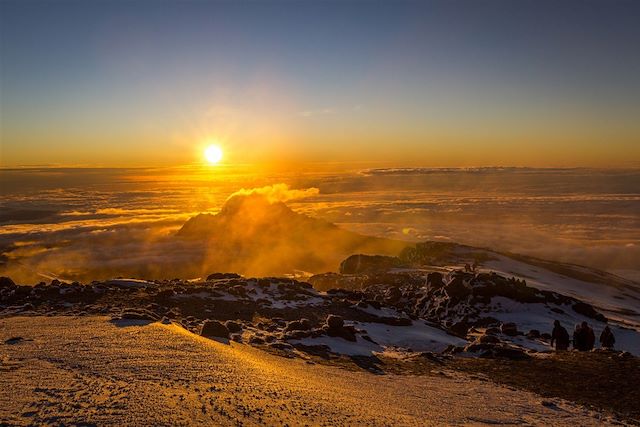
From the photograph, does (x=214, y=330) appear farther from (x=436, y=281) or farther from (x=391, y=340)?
(x=436, y=281)

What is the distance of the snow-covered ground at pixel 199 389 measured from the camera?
8.64m

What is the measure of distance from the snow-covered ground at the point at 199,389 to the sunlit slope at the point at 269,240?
3693 inches

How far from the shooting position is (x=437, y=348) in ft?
73.9

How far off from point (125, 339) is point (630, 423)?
570 inches

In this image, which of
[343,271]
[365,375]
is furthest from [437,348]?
[343,271]

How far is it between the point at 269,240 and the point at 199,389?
143 meters

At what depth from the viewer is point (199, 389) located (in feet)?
32.6

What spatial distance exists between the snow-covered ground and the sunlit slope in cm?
9379

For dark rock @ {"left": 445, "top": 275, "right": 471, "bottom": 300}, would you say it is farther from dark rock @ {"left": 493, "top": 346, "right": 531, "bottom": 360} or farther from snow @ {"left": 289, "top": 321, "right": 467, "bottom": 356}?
dark rock @ {"left": 493, "top": 346, "right": 531, "bottom": 360}

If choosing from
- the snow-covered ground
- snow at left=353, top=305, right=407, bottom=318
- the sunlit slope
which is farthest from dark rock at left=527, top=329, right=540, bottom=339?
the sunlit slope

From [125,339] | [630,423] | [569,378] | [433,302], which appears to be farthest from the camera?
[433,302]

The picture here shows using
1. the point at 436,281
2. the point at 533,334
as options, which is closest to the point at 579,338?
the point at 533,334

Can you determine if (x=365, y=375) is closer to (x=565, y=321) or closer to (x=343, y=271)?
(x=565, y=321)

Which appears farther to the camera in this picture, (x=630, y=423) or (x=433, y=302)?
(x=433, y=302)
